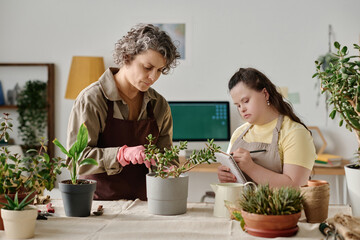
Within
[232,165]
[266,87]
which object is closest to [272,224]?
[232,165]

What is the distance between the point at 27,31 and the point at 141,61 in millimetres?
2758

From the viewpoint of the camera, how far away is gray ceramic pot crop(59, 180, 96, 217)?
4.61 feet

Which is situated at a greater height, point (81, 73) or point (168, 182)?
point (81, 73)

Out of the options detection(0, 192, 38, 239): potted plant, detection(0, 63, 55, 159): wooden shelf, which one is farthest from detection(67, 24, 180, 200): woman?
detection(0, 63, 55, 159): wooden shelf

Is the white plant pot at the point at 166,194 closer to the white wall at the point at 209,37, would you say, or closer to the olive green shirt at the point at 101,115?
the olive green shirt at the point at 101,115

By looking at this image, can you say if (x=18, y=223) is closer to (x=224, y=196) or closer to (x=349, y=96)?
(x=224, y=196)

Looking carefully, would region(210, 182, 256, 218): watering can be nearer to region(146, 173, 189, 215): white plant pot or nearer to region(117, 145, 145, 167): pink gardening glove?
region(146, 173, 189, 215): white plant pot

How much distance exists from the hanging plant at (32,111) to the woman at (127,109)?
2325 mm

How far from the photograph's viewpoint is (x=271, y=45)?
13.5 feet

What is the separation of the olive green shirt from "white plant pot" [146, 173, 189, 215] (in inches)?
10.1

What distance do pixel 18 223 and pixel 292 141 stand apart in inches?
41.5

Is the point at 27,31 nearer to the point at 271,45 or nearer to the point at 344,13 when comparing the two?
the point at 271,45

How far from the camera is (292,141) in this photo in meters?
1.76

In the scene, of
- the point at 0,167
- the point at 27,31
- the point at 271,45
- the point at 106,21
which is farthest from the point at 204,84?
the point at 0,167
